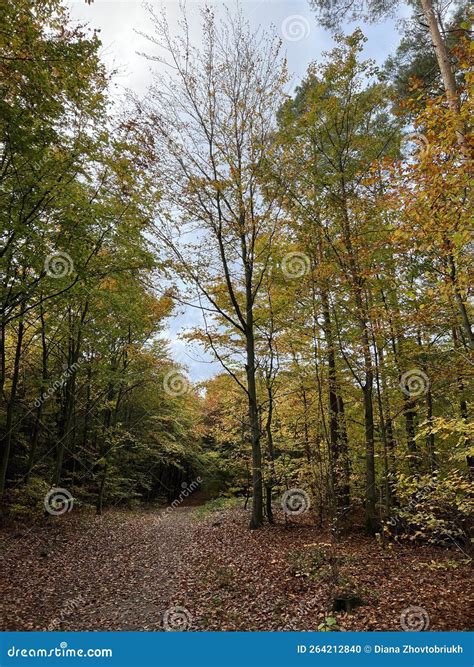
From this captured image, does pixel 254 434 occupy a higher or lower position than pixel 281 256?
lower

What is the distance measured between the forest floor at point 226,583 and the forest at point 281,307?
6 cm

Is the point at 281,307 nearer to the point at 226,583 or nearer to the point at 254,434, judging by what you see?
the point at 254,434

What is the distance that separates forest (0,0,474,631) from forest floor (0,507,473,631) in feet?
0.20

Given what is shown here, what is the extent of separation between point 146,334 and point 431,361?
12.7 metres

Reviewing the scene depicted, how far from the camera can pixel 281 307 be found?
1275 cm

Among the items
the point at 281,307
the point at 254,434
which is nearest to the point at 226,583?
the point at 254,434

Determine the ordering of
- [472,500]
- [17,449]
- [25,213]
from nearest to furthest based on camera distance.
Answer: [472,500]
[25,213]
[17,449]

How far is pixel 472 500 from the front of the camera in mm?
5230

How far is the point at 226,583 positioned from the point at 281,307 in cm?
829

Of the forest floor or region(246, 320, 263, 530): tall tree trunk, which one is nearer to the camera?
the forest floor

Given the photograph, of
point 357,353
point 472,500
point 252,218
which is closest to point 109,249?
point 252,218

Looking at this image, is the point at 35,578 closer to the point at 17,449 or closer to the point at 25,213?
the point at 25,213

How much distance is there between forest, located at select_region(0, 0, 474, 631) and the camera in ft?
18.5

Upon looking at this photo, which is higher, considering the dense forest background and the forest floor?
the dense forest background
